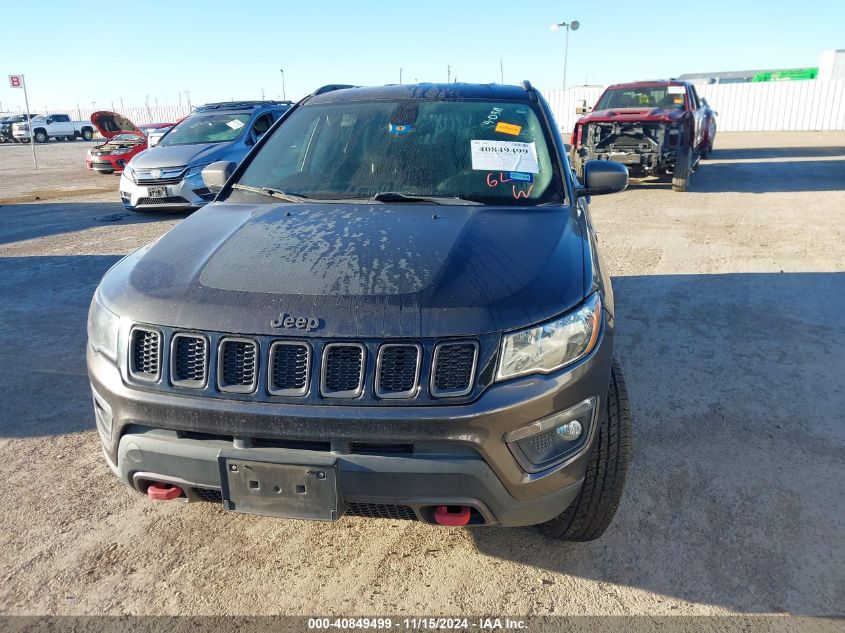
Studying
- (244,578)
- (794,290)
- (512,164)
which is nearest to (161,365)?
(244,578)

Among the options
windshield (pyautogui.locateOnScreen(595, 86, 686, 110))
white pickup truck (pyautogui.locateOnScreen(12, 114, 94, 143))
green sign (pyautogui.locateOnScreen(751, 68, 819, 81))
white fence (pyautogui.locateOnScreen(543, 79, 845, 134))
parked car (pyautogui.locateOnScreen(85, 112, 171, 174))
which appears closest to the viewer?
windshield (pyautogui.locateOnScreen(595, 86, 686, 110))

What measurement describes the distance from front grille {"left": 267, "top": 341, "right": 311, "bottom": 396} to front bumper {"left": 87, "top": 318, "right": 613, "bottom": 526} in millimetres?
54

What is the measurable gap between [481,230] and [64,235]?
8.01 meters

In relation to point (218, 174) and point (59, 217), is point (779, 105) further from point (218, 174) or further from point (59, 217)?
point (218, 174)

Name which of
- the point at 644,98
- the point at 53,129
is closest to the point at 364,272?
the point at 644,98

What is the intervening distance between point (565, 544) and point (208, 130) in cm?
1013

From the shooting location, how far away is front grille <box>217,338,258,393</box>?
6.14 feet

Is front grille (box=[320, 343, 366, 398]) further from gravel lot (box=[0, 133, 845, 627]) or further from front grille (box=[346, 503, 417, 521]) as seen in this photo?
gravel lot (box=[0, 133, 845, 627])

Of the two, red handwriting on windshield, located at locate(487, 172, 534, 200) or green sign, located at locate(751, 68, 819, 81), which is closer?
red handwriting on windshield, located at locate(487, 172, 534, 200)

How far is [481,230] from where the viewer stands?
242 cm

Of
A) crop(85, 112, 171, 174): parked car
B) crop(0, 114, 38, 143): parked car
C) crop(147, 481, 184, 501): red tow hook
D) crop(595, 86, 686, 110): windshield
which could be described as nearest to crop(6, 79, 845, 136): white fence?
crop(595, 86, 686, 110): windshield

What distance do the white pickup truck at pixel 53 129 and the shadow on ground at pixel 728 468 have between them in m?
41.1

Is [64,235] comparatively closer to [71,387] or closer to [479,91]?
[71,387]

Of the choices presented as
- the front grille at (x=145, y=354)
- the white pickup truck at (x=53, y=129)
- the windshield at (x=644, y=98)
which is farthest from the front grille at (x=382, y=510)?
the white pickup truck at (x=53, y=129)
